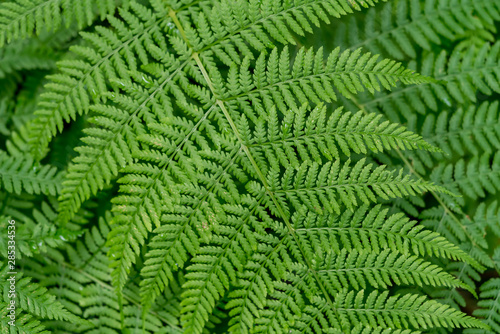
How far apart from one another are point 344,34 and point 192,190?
5.13 ft

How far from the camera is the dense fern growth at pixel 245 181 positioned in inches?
→ 72.0

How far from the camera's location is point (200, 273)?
71.7 inches

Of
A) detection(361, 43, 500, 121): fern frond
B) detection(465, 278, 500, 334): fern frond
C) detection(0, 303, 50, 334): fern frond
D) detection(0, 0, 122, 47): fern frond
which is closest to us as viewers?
detection(0, 303, 50, 334): fern frond

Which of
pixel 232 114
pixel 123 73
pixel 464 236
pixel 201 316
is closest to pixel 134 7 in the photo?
pixel 123 73

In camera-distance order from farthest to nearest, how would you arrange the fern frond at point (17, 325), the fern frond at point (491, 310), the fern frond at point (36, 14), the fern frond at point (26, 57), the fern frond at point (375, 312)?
the fern frond at point (26, 57)
the fern frond at point (491, 310)
the fern frond at point (36, 14)
the fern frond at point (17, 325)
the fern frond at point (375, 312)

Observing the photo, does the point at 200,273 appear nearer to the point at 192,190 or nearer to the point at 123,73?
the point at 192,190

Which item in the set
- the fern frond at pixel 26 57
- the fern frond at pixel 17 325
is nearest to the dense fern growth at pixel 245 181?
the fern frond at pixel 17 325

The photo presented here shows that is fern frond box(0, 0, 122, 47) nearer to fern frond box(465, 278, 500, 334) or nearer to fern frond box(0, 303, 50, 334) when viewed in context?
fern frond box(0, 303, 50, 334)

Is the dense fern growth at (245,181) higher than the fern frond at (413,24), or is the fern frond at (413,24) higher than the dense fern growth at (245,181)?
the fern frond at (413,24)

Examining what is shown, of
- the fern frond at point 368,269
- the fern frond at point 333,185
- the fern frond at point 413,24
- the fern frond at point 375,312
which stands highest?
the fern frond at point 413,24

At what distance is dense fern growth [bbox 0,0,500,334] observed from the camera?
72.0 inches

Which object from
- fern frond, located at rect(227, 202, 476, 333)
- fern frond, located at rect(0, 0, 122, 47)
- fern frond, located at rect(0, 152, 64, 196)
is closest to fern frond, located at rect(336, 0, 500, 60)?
fern frond, located at rect(227, 202, 476, 333)

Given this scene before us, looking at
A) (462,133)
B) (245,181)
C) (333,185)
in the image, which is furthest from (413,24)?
(245,181)

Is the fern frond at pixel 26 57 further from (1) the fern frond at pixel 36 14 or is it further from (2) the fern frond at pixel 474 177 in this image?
(2) the fern frond at pixel 474 177
